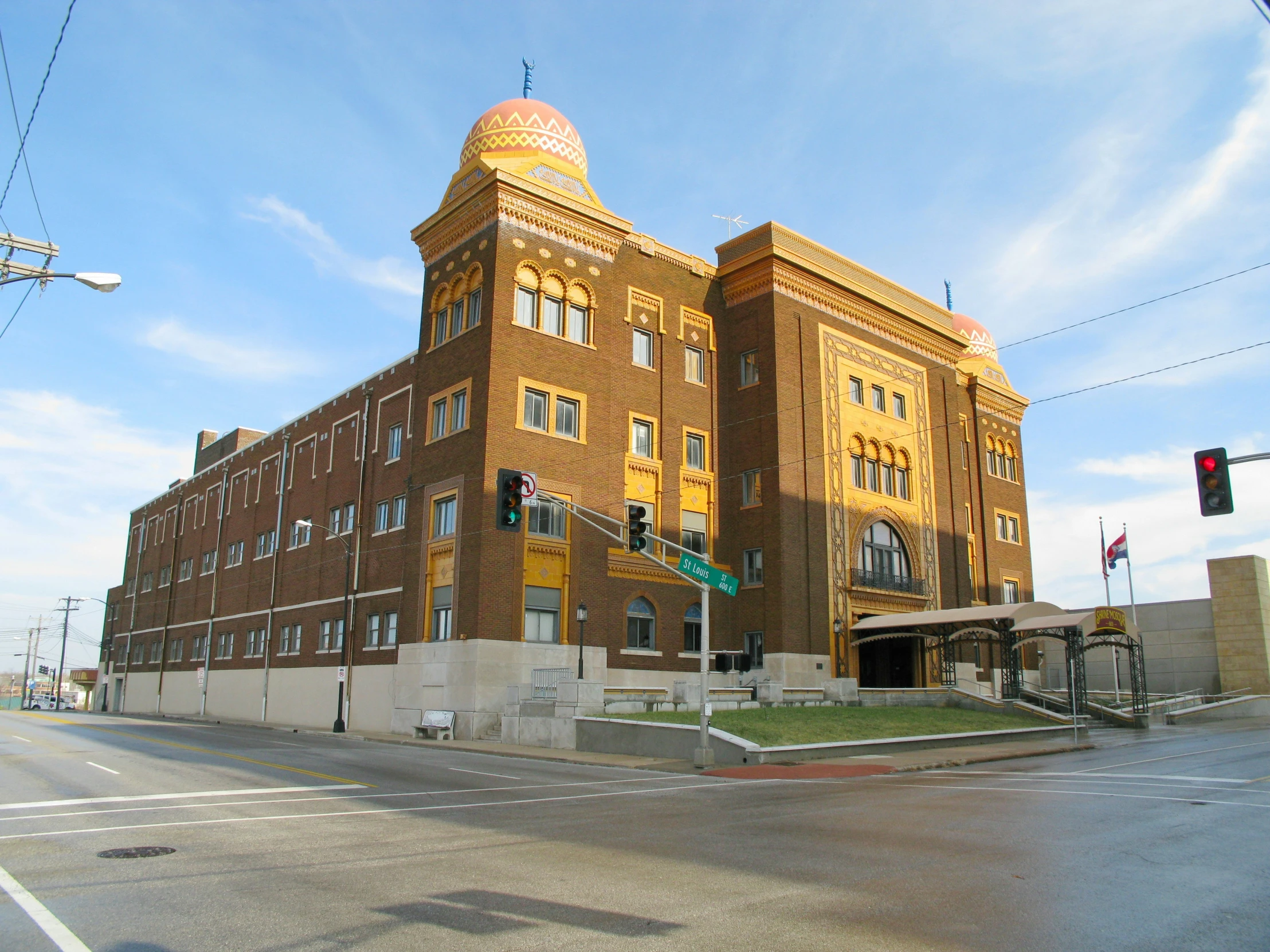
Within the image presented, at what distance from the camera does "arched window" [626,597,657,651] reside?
39.3m

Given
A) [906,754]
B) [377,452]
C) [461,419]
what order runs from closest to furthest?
[906,754] → [461,419] → [377,452]

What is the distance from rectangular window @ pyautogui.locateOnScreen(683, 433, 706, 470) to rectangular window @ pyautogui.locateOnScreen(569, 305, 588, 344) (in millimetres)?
7303

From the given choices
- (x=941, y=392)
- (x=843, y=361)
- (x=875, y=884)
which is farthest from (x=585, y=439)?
(x=875, y=884)

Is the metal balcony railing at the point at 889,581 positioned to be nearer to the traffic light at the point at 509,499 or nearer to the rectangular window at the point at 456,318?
the rectangular window at the point at 456,318

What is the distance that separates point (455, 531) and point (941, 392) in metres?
30.4

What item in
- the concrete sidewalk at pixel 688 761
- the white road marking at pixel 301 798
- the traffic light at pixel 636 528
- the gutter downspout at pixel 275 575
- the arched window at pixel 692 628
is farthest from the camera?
the gutter downspout at pixel 275 575

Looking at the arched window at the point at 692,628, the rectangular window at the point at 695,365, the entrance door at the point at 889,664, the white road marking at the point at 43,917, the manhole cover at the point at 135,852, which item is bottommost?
the manhole cover at the point at 135,852

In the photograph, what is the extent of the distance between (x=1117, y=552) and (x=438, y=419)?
37.0 metres

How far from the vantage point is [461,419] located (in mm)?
37469

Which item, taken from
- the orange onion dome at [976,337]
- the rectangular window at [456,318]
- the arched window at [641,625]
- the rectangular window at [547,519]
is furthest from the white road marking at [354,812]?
the orange onion dome at [976,337]

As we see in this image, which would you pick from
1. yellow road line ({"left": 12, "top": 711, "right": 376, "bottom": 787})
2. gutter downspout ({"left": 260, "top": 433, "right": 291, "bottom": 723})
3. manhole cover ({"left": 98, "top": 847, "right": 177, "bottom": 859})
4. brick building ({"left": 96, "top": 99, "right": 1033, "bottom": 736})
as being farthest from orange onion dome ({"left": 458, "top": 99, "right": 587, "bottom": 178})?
manhole cover ({"left": 98, "top": 847, "right": 177, "bottom": 859})

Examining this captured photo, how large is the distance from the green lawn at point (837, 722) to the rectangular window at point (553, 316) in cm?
1646

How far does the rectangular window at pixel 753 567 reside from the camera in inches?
1671

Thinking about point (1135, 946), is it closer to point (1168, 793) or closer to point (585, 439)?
point (1168, 793)
